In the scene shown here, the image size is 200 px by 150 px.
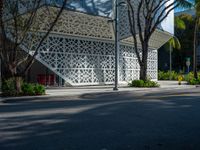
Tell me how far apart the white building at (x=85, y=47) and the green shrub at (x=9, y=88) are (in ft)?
17.3

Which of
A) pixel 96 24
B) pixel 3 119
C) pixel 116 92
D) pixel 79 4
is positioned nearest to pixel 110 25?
pixel 96 24

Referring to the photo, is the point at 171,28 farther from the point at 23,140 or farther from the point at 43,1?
the point at 23,140

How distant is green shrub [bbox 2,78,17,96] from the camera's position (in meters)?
17.9

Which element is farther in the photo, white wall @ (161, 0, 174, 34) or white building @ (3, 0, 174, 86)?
white wall @ (161, 0, 174, 34)

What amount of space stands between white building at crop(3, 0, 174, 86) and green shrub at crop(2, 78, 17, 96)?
5265 mm

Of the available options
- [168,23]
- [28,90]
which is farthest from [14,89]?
[168,23]

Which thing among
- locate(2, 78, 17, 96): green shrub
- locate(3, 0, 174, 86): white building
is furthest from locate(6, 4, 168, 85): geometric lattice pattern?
locate(2, 78, 17, 96): green shrub

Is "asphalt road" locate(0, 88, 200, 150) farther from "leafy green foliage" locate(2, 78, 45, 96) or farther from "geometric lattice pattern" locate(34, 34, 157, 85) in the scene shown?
"geometric lattice pattern" locate(34, 34, 157, 85)

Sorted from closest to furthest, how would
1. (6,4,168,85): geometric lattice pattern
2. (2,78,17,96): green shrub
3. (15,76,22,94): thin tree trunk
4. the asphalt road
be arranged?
the asphalt road, (2,78,17,96): green shrub, (15,76,22,94): thin tree trunk, (6,4,168,85): geometric lattice pattern

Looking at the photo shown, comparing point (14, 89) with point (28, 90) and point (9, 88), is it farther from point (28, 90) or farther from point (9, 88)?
point (28, 90)

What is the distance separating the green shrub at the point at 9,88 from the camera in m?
17.9

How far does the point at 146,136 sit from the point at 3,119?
452cm

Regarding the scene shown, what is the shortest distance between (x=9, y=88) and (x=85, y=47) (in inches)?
488

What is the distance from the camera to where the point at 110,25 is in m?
29.3
